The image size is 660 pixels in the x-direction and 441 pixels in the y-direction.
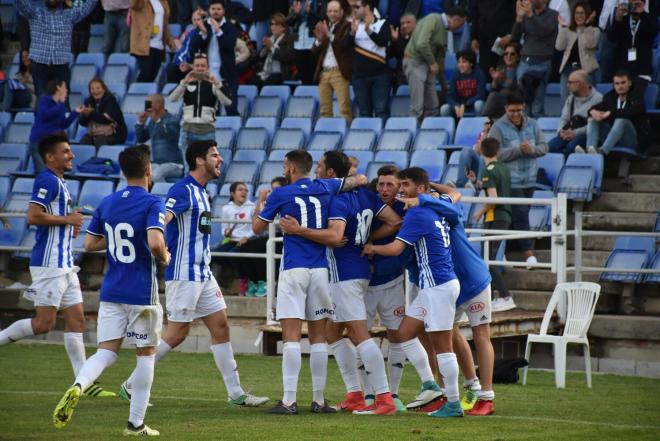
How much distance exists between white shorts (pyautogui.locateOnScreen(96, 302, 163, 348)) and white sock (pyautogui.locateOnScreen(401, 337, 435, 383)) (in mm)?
2359

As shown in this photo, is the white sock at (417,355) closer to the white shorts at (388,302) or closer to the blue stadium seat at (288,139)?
the white shorts at (388,302)

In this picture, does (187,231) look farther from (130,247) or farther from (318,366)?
(318,366)

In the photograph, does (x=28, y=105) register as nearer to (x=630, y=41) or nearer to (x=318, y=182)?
(x=630, y=41)

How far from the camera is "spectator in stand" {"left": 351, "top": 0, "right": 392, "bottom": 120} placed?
766 inches

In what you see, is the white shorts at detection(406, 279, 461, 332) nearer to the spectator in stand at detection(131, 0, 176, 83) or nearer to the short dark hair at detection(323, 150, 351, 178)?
the short dark hair at detection(323, 150, 351, 178)

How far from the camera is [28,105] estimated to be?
77.0 feet

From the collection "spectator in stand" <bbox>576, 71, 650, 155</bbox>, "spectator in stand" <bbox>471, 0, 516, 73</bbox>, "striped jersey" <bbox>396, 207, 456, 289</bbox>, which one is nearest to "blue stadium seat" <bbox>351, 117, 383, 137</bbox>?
"spectator in stand" <bbox>471, 0, 516, 73</bbox>

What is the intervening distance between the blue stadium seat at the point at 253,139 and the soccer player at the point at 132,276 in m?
10.7

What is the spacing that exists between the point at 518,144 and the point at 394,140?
281cm

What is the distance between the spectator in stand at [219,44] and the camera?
20562 mm

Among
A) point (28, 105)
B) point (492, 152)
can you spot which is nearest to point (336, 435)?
point (492, 152)

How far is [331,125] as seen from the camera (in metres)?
19.9

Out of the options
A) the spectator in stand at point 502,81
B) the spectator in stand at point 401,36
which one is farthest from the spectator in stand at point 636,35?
the spectator in stand at point 401,36

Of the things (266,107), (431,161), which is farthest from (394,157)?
(266,107)
